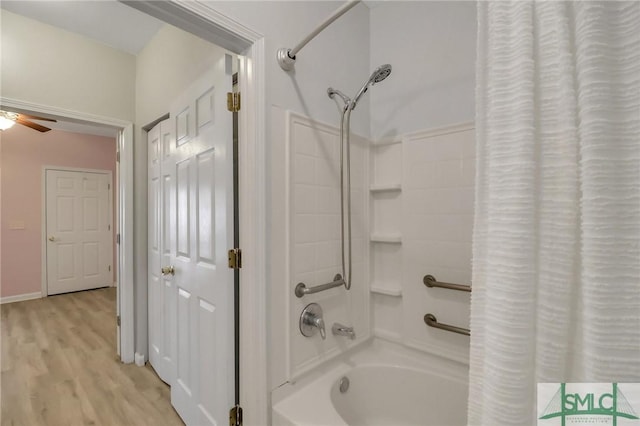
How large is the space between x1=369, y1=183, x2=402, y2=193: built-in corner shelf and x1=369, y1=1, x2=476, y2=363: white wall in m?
0.03

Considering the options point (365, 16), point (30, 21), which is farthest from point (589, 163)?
point (30, 21)

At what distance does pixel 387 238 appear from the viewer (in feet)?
5.49

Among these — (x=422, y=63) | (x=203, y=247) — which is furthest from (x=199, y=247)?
(x=422, y=63)

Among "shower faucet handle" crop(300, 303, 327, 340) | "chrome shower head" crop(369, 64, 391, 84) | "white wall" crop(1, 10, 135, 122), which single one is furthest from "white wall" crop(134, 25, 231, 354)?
"shower faucet handle" crop(300, 303, 327, 340)

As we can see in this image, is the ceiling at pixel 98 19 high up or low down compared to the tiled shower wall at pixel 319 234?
up

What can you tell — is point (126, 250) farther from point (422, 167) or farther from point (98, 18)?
point (422, 167)

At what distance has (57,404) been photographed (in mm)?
1925

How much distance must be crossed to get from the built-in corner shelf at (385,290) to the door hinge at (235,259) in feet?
2.94

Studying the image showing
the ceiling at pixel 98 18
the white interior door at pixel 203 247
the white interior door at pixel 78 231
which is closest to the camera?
the white interior door at pixel 203 247

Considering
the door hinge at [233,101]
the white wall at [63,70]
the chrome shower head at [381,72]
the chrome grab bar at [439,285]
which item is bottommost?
the chrome grab bar at [439,285]

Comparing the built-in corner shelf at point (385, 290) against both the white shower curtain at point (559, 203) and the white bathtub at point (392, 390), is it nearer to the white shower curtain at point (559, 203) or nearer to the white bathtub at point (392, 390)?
the white bathtub at point (392, 390)

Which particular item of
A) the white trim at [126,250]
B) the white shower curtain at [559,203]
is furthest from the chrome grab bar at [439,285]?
the white trim at [126,250]

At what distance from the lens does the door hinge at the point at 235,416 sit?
1231mm

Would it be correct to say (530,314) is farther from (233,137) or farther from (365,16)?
(365,16)
